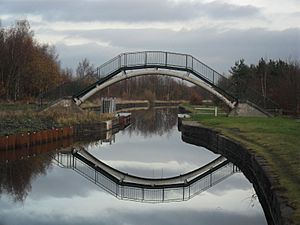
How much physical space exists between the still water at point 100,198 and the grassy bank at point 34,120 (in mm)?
2836

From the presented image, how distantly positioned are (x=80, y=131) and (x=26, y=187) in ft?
74.0

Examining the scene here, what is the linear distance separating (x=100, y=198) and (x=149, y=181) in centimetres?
467

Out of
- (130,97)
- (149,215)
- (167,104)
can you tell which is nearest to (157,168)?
(149,215)

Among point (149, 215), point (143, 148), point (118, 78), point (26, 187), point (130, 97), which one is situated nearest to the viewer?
point (149, 215)

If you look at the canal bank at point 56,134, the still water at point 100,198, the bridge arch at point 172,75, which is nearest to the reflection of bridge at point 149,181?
the still water at point 100,198

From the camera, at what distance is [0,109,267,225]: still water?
15391 millimetres

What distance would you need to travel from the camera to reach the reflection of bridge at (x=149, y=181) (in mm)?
20422

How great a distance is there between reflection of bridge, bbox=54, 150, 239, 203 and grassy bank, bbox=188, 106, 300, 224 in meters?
2.02

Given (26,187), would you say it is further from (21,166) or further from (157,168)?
(157,168)

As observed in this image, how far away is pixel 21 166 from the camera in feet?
79.8

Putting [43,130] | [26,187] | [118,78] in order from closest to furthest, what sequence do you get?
[26,187]
[43,130]
[118,78]

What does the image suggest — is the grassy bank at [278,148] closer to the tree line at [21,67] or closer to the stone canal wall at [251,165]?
the stone canal wall at [251,165]

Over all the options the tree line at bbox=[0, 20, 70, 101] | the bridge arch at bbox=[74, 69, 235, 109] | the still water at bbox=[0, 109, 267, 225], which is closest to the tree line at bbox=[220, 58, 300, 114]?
the bridge arch at bbox=[74, 69, 235, 109]

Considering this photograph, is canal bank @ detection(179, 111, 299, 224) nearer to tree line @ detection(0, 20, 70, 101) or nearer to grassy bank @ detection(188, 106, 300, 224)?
grassy bank @ detection(188, 106, 300, 224)
